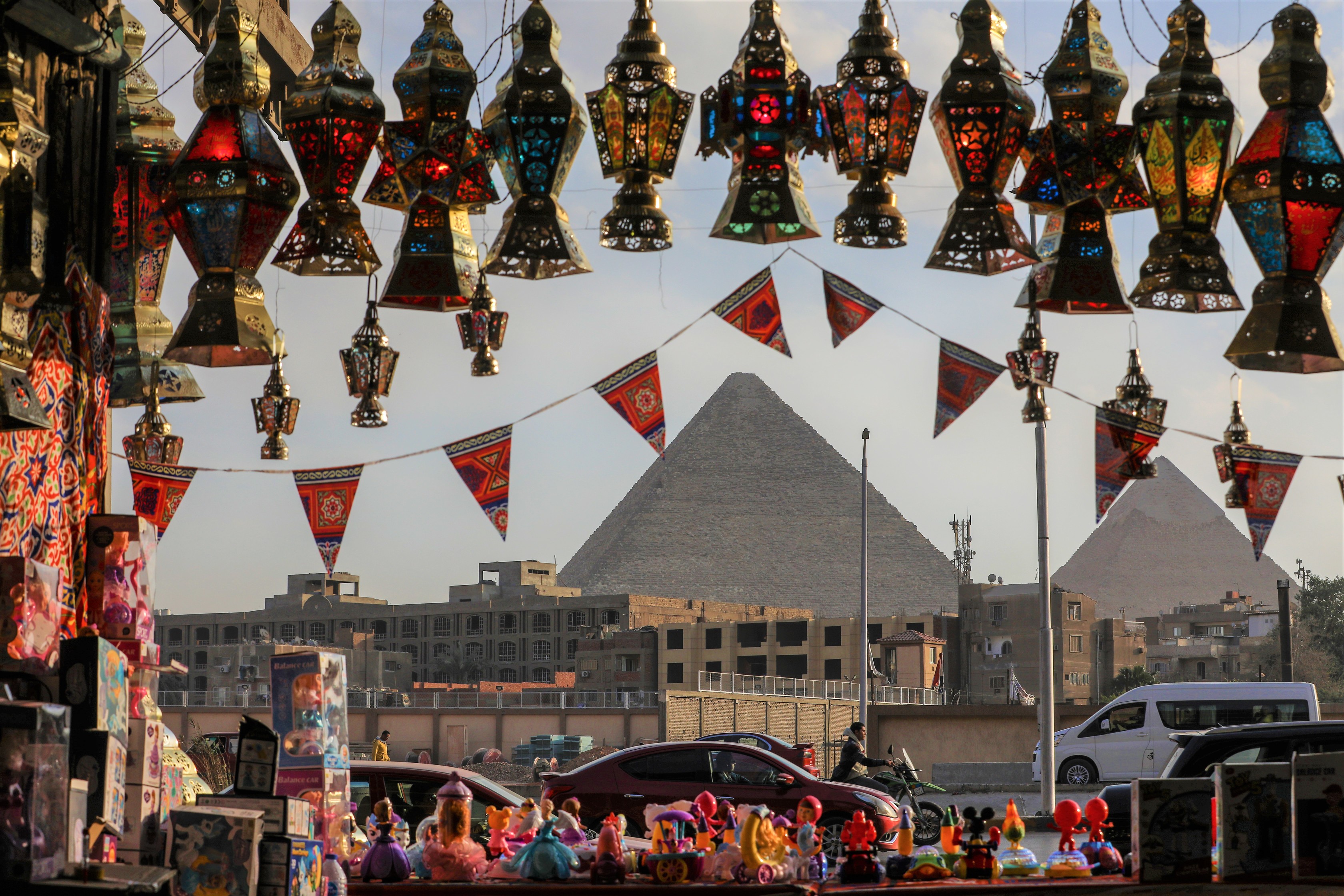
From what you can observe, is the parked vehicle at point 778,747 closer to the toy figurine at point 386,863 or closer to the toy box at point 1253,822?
the toy figurine at point 386,863

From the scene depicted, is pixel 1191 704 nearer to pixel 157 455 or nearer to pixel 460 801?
pixel 157 455

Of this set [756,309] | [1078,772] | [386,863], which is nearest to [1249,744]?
[756,309]

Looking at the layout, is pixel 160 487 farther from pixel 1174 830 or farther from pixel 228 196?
pixel 1174 830

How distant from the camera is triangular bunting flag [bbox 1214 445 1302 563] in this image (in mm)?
9945

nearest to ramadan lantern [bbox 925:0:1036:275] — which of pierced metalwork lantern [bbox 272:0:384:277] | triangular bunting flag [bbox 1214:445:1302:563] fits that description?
pierced metalwork lantern [bbox 272:0:384:277]

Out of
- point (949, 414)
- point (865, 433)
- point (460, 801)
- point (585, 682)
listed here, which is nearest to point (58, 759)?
point (460, 801)

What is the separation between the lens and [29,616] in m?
4.07

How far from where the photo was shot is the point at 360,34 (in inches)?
183

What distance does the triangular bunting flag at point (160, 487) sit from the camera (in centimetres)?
1200

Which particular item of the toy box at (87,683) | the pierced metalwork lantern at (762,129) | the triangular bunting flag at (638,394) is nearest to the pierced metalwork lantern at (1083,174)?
the pierced metalwork lantern at (762,129)

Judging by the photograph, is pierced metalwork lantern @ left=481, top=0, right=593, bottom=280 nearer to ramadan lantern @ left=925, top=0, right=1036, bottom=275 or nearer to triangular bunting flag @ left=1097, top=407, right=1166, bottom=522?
ramadan lantern @ left=925, top=0, right=1036, bottom=275

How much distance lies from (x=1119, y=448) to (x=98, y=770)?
7374 millimetres

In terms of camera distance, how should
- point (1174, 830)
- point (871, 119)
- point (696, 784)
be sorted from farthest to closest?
point (696, 784)
point (1174, 830)
point (871, 119)

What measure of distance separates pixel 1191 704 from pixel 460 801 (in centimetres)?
1874
